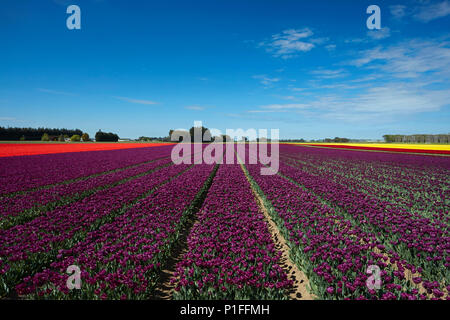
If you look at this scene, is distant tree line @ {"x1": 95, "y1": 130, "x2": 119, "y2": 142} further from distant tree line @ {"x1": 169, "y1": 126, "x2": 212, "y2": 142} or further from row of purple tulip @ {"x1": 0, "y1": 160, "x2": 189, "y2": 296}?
row of purple tulip @ {"x1": 0, "y1": 160, "x2": 189, "y2": 296}

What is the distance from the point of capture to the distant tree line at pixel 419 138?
304ft

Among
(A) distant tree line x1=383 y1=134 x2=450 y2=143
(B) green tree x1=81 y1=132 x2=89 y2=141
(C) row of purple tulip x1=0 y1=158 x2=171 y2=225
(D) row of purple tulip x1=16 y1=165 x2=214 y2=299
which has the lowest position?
(D) row of purple tulip x1=16 y1=165 x2=214 y2=299

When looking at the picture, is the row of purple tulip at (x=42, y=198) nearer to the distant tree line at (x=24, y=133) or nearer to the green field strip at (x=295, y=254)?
the green field strip at (x=295, y=254)

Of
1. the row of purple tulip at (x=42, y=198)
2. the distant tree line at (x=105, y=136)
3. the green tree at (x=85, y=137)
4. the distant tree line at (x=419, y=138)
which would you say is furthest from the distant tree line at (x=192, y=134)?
the row of purple tulip at (x=42, y=198)

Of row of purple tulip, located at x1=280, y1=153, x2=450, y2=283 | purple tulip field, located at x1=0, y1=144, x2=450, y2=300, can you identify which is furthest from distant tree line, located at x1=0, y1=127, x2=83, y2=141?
row of purple tulip, located at x1=280, y1=153, x2=450, y2=283

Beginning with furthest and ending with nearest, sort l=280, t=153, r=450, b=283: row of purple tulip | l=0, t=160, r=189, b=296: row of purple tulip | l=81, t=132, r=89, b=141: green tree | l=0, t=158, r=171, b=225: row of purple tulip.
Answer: l=81, t=132, r=89, b=141: green tree
l=0, t=158, r=171, b=225: row of purple tulip
l=280, t=153, r=450, b=283: row of purple tulip
l=0, t=160, r=189, b=296: row of purple tulip

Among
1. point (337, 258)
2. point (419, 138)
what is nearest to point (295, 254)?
point (337, 258)

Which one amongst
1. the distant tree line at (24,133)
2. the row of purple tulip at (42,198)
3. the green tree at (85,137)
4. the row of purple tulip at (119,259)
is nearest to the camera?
the row of purple tulip at (119,259)

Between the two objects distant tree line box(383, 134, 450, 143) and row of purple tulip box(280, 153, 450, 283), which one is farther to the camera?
distant tree line box(383, 134, 450, 143)

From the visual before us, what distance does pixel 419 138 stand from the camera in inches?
4063

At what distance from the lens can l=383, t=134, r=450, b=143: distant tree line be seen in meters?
92.6
